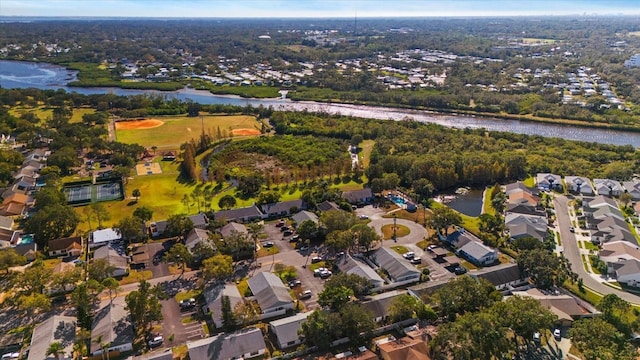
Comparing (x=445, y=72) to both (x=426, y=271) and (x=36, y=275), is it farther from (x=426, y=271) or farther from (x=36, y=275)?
(x=36, y=275)

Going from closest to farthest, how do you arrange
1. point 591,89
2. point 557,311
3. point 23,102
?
point 557,311, point 23,102, point 591,89

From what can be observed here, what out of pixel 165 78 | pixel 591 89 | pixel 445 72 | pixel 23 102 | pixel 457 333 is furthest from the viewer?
pixel 445 72

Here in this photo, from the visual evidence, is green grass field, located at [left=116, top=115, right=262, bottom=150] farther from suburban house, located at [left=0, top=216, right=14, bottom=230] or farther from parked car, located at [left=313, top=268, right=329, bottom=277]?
parked car, located at [left=313, top=268, right=329, bottom=277]

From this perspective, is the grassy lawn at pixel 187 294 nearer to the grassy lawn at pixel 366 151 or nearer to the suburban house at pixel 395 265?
the suburban house at pixel 395 265

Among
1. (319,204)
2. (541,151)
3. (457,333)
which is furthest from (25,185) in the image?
(541,151)

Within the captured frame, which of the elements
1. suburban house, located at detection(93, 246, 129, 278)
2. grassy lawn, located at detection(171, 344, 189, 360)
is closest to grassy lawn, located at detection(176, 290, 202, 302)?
grassy lawn, located at detection(171, 344, 189, 360)

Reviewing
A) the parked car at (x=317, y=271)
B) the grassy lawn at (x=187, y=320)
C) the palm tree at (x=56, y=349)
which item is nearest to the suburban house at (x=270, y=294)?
the parked car at (x=317, y=271)
